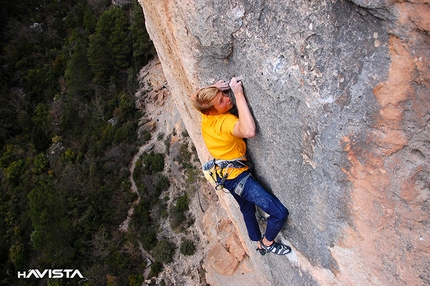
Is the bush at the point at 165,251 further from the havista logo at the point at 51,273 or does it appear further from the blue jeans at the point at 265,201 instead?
the blue jeans at the point at 265,201

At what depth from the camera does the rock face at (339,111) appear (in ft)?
7.82

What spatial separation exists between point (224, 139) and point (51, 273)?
16.5 m

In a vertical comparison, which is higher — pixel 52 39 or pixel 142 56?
pixel 52 39

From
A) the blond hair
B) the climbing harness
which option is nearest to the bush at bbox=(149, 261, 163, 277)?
the climbing harness

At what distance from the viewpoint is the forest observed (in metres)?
15.9

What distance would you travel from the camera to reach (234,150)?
3871 mm

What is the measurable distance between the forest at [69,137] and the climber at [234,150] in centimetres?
1016

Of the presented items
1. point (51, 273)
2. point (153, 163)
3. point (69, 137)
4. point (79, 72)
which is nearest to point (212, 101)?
point (153, 163)

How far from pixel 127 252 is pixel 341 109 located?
14.4 meters

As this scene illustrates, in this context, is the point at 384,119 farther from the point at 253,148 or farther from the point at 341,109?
the point at 253,148

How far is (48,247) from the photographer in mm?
15594

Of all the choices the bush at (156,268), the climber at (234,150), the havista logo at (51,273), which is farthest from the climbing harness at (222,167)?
the havista logo at (51,273)

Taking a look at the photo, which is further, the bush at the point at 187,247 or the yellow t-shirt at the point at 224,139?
the bush at the point at 187,247

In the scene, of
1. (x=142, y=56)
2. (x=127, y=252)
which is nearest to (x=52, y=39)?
(x=142, y=56)
